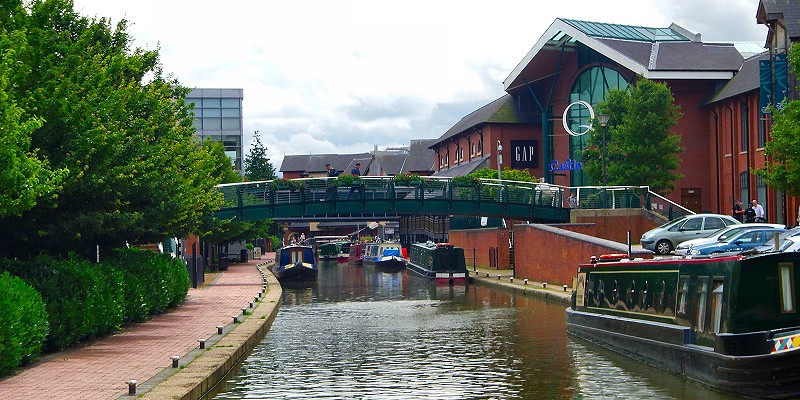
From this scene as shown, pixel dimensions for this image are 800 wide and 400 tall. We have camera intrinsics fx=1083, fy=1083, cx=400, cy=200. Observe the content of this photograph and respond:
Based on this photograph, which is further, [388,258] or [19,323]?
[388,258]

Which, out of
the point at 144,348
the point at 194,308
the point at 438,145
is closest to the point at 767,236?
the point at 194,308

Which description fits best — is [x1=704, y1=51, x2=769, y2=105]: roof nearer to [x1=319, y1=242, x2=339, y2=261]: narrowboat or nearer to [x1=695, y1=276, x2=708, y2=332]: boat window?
[x1=695, y1=276, x2=708, y2=332]: boat window

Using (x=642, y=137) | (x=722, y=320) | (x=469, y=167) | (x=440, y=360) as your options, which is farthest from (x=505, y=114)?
(x=722, y=320)

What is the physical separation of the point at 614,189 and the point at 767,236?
15.3 meters

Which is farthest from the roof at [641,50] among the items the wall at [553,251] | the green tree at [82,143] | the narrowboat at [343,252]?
the green tree at [82,143]

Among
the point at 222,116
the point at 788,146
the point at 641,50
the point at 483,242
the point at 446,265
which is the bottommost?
the point at 446,265

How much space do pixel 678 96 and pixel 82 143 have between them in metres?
42.0

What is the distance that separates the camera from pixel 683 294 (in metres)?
16.3

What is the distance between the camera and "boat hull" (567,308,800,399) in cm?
1333

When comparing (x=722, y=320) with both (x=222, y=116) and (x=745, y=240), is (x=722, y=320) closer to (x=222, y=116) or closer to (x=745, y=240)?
(x=745, y=240)

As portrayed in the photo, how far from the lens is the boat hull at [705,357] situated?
1333 centimetres

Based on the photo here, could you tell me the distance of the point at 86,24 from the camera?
940 inches

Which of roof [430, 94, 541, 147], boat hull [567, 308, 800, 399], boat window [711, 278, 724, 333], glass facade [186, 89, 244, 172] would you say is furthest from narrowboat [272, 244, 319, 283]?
glass facade [186, 89, 244, 172]

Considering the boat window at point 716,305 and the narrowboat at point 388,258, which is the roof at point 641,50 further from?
the boat window at point 716,305
